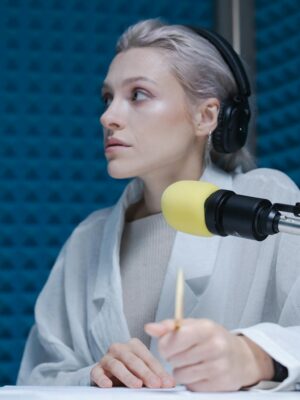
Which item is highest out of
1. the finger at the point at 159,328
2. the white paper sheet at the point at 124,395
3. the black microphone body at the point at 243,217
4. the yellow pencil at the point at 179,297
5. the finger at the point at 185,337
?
the black microphone body at the point at 243,217

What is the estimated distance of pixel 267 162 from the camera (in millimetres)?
2162

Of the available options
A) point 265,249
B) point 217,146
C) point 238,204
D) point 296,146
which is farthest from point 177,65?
point 238,204

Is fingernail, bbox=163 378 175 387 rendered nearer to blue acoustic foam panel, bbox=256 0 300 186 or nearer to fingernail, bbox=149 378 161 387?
fingernail, bbox=149 378 161 387

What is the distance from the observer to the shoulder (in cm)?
160

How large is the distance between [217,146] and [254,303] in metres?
0.31

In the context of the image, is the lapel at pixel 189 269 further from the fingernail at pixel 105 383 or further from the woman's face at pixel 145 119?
the fingernail at pixel 105 383

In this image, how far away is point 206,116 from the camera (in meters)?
1.67

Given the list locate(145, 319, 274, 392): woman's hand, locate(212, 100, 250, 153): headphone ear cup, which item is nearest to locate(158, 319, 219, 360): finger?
locate(145, 319, 274, 392): woman's hand

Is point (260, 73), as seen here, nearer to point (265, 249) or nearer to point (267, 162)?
point (267, 162)

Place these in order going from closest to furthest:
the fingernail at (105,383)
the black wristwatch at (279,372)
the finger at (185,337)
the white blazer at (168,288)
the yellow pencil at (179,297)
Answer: the yellow pencil at (179,297), the finger at (185,337), the black wristwatch at (279,372), the fingernail at (105,383), the white blazer at (168,288)

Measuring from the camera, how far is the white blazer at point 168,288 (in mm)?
1512

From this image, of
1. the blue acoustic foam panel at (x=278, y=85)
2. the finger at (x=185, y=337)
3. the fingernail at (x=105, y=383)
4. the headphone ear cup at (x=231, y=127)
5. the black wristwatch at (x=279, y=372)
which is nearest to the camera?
the finger at (x=185, y=337)

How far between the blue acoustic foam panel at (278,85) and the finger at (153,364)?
92 centimetres

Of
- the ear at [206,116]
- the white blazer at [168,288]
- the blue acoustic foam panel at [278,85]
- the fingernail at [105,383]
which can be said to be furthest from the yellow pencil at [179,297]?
the blue acoustic foam panel at [278,85]
